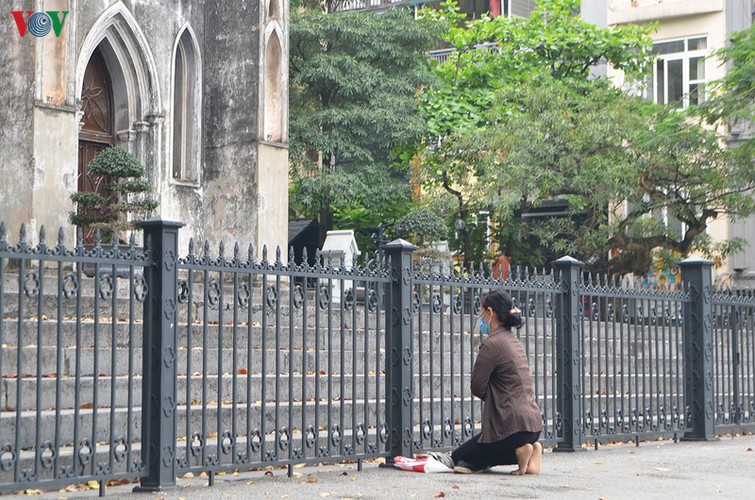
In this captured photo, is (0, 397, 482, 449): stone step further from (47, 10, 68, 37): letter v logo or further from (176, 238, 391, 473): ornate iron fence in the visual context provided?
(47, 10, 68, 37): letter v logo

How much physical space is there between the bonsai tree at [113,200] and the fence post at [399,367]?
5.94 metres

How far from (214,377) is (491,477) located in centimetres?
248

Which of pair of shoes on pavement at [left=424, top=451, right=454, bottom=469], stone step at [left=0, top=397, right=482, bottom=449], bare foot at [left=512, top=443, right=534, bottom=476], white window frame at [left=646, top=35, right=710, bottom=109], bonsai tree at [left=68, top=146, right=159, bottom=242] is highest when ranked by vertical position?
white window frame at [left=646, top=35, right=710, bottom=109]

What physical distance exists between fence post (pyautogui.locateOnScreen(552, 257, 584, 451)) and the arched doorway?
8525mm

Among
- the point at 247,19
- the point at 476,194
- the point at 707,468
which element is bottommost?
the point at 707,468

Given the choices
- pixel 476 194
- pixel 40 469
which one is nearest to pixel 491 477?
pixel 40 469

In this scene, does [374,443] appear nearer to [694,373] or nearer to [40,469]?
[40,469]

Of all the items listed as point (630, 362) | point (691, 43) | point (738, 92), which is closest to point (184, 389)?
point (630, 362)

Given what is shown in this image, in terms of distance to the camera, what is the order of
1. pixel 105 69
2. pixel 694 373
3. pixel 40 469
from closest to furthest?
1. pixel 40 469
2. pixel 694 373
3. pixel 105 69

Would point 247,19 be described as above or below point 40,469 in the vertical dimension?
above

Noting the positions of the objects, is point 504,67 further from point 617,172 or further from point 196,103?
point 196,103

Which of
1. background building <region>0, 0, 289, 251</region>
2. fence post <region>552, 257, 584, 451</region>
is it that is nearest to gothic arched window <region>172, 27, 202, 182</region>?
background building <region>0, 0, 289, 251</region>

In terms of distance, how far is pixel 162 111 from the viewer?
754 inches

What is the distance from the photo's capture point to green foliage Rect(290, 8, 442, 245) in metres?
33.0
